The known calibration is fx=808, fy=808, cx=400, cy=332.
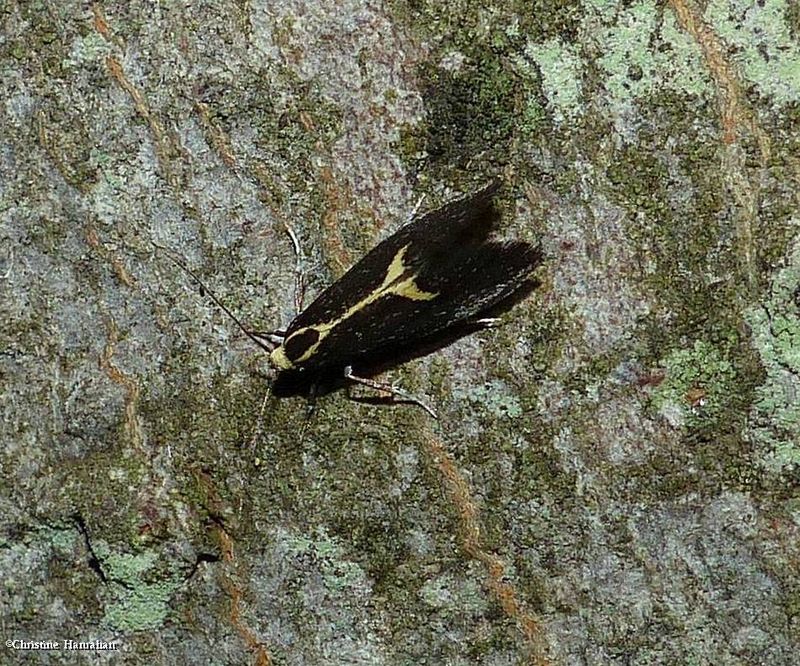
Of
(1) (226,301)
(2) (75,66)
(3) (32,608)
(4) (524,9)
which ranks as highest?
(4) (524,9)

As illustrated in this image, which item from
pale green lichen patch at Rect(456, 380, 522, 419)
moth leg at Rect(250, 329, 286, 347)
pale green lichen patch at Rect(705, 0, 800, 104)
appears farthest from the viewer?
moth leg at Rect(250, 329, 286, 347)

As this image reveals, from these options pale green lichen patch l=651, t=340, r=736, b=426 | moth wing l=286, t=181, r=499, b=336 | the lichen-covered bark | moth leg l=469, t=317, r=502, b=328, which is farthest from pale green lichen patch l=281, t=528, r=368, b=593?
pale green lichen patch l=651, t=340, r=736, b=426

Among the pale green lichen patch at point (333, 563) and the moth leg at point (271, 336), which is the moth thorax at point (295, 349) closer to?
the moth leg at point (271, 336)

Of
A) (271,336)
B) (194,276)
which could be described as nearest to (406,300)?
(271,336)

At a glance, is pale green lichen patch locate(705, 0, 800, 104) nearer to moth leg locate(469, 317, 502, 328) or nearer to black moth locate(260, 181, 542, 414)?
black moth locate(260, 181, 542, 414)

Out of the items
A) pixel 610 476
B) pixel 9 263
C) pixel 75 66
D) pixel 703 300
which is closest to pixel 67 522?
pixel 9 263

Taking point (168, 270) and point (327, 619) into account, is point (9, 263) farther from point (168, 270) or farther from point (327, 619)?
point (327, 619)
